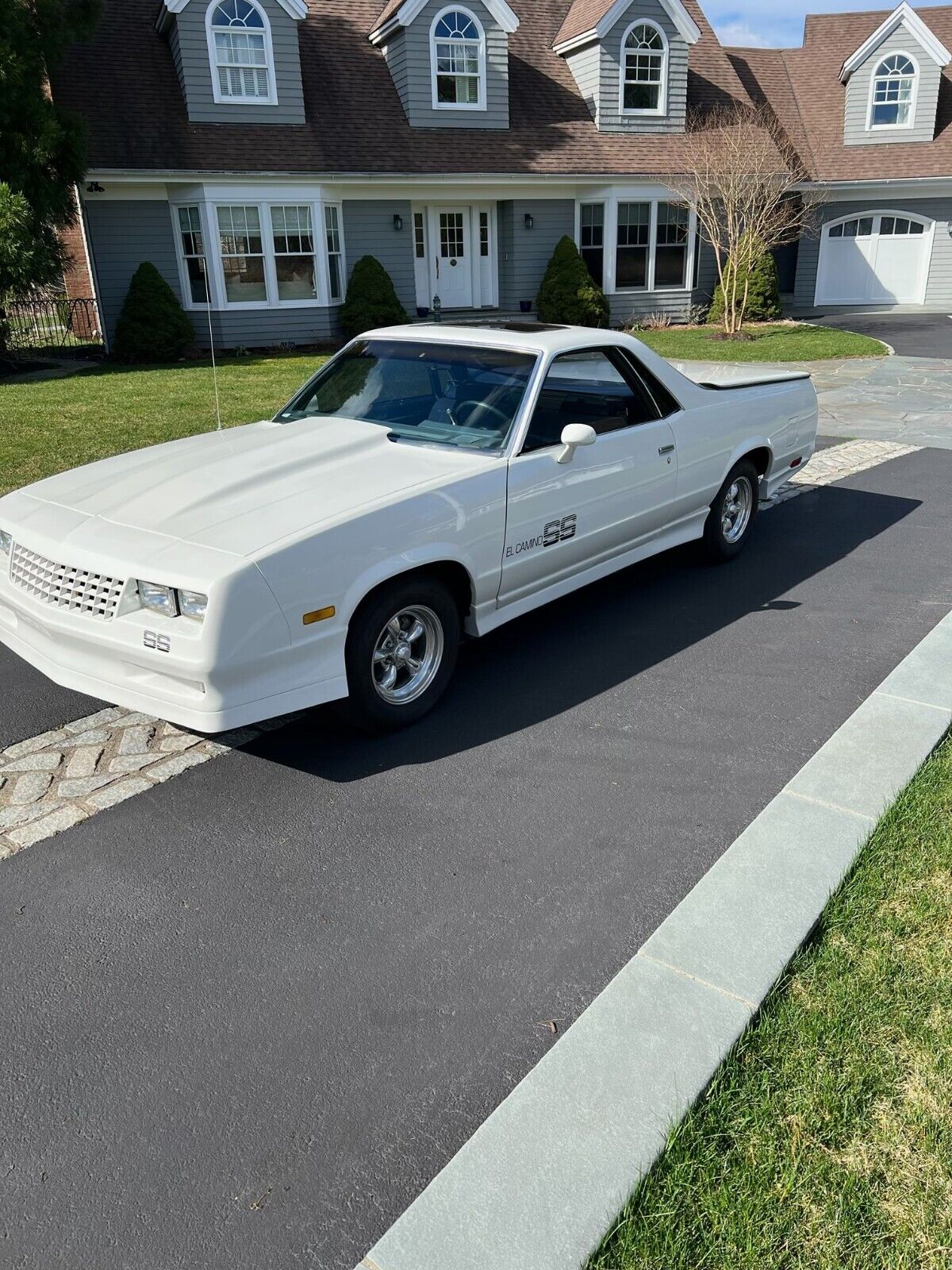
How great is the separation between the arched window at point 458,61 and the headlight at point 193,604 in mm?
19962

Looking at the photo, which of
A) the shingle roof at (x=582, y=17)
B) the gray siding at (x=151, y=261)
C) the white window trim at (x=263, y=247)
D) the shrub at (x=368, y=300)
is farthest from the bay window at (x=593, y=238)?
the gray siding at (x=151, y=261)

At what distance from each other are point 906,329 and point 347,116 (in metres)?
12.6

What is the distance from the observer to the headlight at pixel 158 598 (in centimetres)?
368

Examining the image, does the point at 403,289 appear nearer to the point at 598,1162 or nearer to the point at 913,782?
the point at 913,782

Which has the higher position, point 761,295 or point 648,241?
point 648,241

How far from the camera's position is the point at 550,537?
4910mm

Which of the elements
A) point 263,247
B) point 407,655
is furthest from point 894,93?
point 407,655

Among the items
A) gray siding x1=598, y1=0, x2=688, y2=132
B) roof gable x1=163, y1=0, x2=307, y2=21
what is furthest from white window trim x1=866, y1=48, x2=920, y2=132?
roof gable x1=163, y1=0, x2=307, y2=21

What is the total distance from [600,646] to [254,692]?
229 cm

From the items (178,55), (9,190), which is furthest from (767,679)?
(178,55)

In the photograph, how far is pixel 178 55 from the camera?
18375 millimetres

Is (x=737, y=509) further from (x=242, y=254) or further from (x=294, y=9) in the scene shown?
(x=294, y=9)

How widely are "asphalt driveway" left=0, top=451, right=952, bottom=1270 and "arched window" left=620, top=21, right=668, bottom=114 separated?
20363 mm

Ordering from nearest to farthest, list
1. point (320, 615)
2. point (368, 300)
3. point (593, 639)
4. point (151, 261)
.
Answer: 1. point (320, 615)
2. point (593, 639)
3. point (151, 261)
4. point (368, 300)
